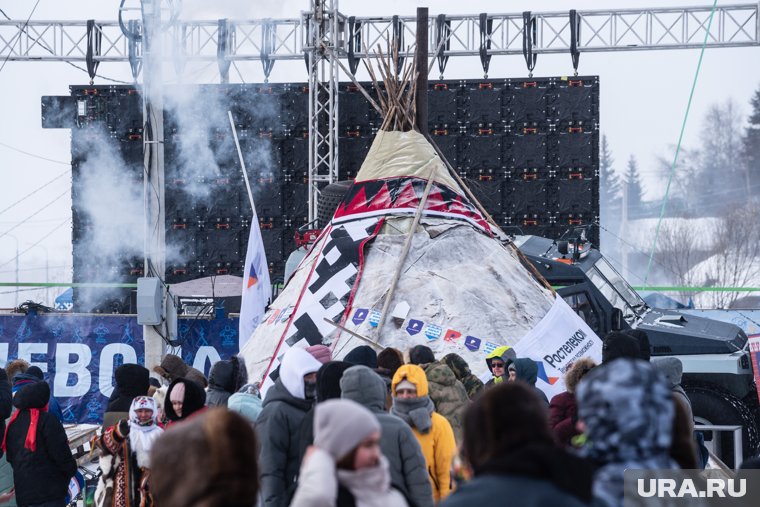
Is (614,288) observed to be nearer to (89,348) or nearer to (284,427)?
(89,348)

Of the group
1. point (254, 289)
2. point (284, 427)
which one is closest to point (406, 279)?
point (254, 289)

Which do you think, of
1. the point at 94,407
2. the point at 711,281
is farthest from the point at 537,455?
the point at 711,281

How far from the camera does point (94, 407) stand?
50.0 ft

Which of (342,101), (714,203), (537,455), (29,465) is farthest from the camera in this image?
(714,203)

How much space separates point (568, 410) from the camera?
6492mm

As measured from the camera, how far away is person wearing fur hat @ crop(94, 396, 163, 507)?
6.84 m

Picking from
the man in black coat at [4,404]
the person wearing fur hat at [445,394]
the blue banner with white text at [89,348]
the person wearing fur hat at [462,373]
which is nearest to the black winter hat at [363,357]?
the person wearing fur hat at [445,394]

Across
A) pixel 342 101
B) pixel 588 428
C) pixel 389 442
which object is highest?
pixel 342 101

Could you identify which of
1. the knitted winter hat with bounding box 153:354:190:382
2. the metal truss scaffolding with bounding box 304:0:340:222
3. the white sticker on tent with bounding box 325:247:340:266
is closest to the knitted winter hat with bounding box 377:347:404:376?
the knitted winter hat with bounding box 153:354:190:382

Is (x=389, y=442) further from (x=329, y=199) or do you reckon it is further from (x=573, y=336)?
(x=329, y=199)

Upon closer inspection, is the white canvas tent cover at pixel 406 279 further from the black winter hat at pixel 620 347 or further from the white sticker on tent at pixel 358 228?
the black winter hat at pixel 620 347

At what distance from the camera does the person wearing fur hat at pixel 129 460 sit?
6.84 meters

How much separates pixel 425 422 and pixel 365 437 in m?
2.22

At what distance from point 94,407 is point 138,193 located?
556 cm
